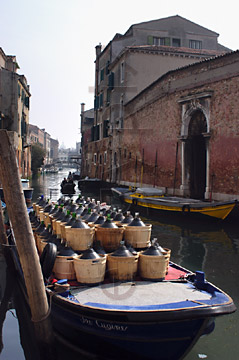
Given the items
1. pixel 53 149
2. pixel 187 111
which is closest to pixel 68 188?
pixel 187 111

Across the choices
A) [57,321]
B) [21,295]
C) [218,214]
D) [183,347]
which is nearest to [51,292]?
[57,321]

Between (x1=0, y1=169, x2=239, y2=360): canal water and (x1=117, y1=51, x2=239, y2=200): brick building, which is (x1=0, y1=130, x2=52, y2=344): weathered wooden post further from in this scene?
(x1=117, y1=51, x2=239, y2=200): brick building

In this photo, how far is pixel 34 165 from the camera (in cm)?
4656

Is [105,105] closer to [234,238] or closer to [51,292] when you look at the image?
[234,238]

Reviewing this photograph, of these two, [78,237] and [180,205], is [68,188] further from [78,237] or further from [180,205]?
[78,237]

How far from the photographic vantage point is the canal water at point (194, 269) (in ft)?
14.4

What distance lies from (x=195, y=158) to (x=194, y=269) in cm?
974

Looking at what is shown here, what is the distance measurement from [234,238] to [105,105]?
20575mm

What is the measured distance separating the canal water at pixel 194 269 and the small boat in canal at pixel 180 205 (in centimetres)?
38

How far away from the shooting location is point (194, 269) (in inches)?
297

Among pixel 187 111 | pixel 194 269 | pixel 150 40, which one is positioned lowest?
pixel 194 269

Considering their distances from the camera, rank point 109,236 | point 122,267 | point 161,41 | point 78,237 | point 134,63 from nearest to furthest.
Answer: point 122,267 → point 78,237 → point 109,236 → point 134,63 → point 161,41

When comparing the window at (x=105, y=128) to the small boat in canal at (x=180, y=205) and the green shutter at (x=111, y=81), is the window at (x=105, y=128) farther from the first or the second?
the small boat in canal at (x=180, y=205)

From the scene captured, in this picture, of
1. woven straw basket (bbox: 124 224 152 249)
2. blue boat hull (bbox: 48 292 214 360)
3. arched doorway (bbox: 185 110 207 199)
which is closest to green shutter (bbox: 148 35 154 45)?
arched doorway (bbox: 185 110 207 199)
